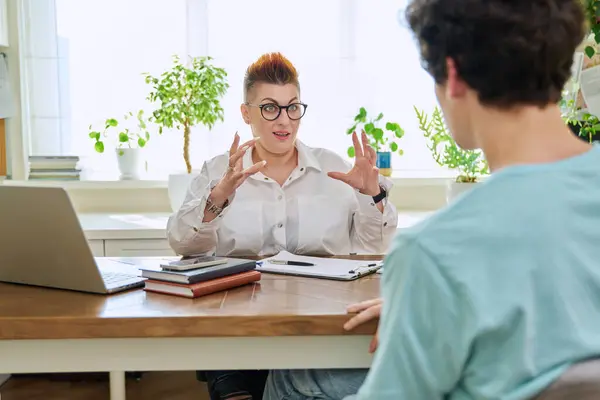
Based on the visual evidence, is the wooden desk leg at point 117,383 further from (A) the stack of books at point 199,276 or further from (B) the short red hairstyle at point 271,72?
(B) the short red hairstyle at point 271,72

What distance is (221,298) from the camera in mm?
1546

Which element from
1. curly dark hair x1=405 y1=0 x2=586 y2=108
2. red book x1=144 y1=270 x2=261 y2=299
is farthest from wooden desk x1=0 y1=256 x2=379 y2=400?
curly dark hair x1=405 y1=0 x2=586 y2=108

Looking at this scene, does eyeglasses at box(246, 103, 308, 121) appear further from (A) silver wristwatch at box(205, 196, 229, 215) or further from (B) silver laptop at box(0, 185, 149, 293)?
(B) silver laptop at box(0, 185, 149, 293)

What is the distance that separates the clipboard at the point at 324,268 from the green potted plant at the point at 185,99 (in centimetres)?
142

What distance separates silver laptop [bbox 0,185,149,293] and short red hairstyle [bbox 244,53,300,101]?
973 millimetres

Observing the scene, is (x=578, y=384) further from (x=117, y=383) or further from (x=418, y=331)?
(x=117, y=383)

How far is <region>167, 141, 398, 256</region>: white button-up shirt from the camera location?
2.31 meters

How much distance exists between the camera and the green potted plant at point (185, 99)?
130 inches

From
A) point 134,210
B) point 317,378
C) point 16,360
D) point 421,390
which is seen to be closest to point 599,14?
point 317,378

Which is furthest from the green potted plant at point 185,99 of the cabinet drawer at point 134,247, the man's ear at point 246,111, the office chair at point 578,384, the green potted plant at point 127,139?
the office chair at point 578,384

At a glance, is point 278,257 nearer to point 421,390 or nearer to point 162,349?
point 162,349

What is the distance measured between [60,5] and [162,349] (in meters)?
2.71

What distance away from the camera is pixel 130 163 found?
3.57m

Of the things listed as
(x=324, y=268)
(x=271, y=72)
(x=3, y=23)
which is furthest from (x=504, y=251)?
(x=3, y=23)
